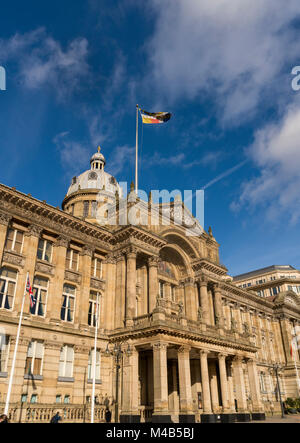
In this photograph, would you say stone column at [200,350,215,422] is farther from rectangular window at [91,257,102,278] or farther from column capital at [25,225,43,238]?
column capital at [25,225,43,238]

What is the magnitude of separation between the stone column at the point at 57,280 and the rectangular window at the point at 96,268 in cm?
388

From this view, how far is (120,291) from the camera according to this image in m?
33.9

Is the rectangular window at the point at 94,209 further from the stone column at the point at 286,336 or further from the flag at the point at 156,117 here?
the stone column at the point at 286,336

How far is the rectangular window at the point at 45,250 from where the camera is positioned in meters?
30.4

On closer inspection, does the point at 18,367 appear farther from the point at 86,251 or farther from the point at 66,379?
the point at 86,251

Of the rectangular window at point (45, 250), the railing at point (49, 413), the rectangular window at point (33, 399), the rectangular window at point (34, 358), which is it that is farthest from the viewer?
the rectangular window at point (45, 250)

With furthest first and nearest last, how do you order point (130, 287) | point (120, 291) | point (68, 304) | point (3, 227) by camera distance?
point (120, 291) → point (130, 287) → point (68, 304) → point (3, 227)

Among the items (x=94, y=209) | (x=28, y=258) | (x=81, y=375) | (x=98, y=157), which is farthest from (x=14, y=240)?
(x=98, y=157)

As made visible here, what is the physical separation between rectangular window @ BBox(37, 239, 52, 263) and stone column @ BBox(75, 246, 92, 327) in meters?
3.37

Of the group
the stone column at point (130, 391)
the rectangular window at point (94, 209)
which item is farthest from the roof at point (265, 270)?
the stone column at point (130, 391)

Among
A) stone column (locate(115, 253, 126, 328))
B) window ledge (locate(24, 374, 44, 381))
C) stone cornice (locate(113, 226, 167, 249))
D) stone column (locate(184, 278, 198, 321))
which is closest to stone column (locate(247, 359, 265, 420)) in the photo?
stone column (locate(184, 278, 198, 321))

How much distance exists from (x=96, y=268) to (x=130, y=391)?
11.8m

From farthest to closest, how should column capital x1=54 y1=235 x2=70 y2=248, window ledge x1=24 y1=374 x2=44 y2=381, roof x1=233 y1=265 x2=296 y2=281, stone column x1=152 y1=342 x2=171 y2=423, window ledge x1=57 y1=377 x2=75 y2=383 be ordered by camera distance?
roof x1=233 y1=265 x2=296 y2=281
column capital x1=54 y1=235 x2=70 y2=248
window ledge x1=57 y1=377 x2=75 y2=383
stone column x1=152 y1=342 x2=171 y2=423
window ledge x1=24 y1=374 x2=44 y2=381

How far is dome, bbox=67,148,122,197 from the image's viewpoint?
59.0 meters
